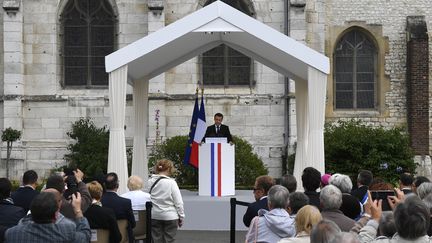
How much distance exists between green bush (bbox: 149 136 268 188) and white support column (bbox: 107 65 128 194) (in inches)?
250

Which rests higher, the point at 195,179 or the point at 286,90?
the point at 286,90

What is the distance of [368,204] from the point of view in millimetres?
7727

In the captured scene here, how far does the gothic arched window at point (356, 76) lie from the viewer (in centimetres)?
2744

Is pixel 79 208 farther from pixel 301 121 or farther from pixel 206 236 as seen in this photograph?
pixel 301 121

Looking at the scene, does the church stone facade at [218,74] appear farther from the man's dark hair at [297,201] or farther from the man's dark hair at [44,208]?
the man's dark hair at [44,208]

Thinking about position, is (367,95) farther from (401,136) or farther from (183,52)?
(183,52)

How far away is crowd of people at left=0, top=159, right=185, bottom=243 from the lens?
699 cm

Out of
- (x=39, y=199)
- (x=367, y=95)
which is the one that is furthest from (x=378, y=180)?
(x=367, y=95)

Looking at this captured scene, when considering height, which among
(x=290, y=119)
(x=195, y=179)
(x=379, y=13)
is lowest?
(x=195, y=179)

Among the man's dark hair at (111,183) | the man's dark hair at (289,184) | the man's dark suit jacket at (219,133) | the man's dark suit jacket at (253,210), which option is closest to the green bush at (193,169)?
the man's dark suit jacket at (219,133)

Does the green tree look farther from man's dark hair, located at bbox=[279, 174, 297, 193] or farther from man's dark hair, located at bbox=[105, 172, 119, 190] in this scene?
man's dark hair, located at bbox=[279, 174, 297, 193]

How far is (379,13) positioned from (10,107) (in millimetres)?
11361

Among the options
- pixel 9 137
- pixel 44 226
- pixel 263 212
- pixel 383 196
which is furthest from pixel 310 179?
pixel 9 137

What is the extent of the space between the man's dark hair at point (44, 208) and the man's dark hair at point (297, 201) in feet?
7.79
